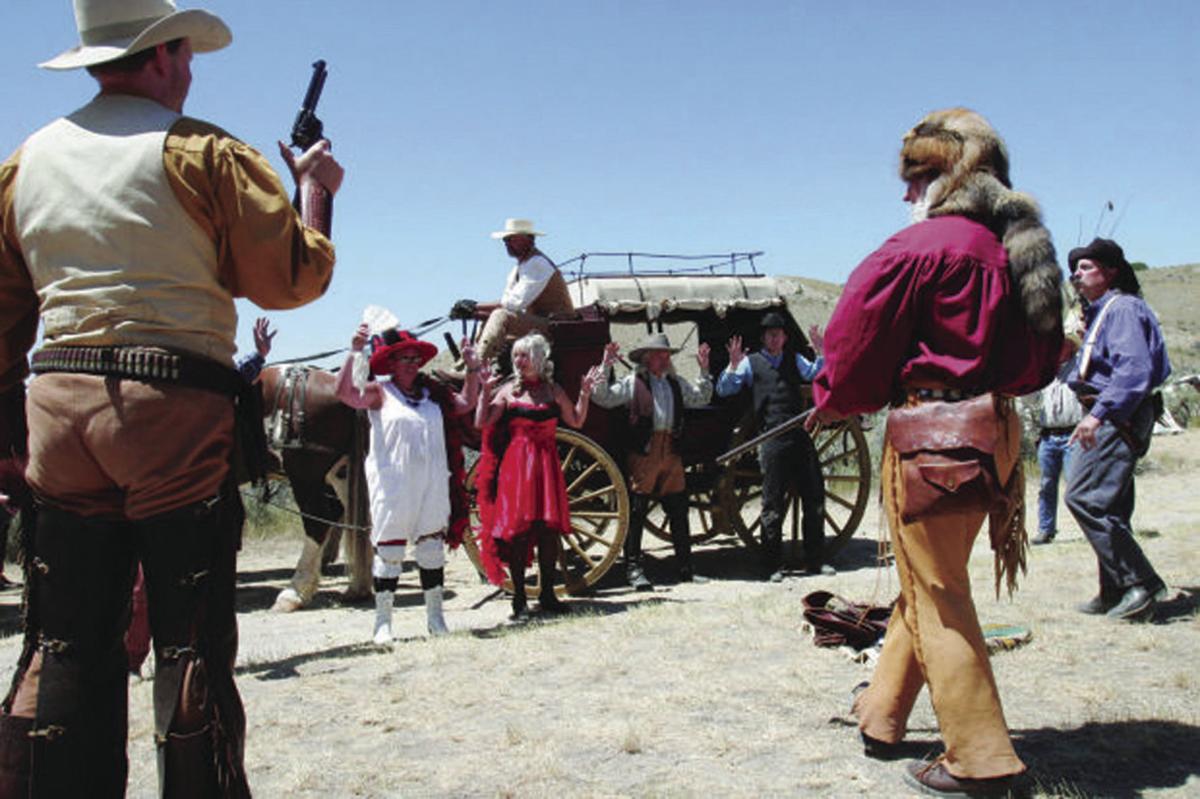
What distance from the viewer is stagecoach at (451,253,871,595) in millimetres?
7930

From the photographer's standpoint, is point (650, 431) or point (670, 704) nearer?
point (670, 704)

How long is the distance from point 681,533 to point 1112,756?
514 cm

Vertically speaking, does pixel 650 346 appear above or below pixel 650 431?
above

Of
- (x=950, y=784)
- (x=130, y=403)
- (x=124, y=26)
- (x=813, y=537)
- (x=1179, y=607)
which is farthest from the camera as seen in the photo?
(x=813, y=537)

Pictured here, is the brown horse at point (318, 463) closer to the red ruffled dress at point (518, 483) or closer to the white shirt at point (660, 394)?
the red ruffled dress at point (518, 483)

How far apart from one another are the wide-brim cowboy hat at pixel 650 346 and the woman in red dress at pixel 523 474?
4.03 feet

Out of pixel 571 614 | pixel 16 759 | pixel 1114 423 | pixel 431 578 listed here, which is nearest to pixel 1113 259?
pixel 1114 423

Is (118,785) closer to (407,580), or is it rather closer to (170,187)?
(170,187)

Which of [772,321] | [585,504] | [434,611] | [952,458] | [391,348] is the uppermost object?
[772,321]

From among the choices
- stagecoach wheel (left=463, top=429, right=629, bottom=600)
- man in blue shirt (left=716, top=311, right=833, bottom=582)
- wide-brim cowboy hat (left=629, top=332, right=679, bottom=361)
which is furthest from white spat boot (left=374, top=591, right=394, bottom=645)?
man in blue shirt (left=716, top=311, right=833, bottom=582)

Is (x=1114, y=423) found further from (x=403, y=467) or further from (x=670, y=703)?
(x=403, y=467)

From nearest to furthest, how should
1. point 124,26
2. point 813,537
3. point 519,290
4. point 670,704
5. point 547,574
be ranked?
point 124,26 < point 670,704 < point 547,574 < point 519,290 < point 813,537

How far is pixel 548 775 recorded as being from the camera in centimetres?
347

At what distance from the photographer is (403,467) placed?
248 inches
